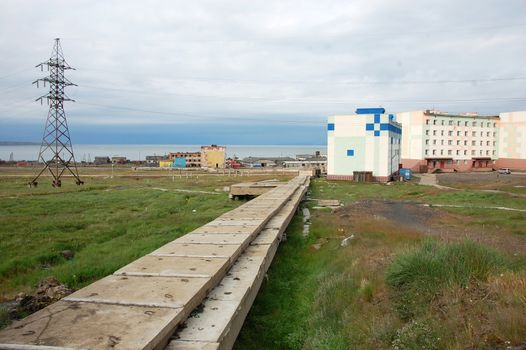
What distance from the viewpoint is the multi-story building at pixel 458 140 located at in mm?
80562

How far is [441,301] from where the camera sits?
4629mm

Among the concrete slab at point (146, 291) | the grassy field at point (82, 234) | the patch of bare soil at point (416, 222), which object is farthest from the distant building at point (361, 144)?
the concrete slab at point (146, 291)

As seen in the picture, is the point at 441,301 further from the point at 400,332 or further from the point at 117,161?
the point at 117,161

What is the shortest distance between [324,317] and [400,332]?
5.30 ft

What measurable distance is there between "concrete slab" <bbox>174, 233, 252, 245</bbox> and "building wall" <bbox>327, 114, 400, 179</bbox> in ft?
123

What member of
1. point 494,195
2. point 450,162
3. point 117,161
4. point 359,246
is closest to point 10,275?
point 359,246

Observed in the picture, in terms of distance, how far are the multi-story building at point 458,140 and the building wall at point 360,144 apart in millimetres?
38568

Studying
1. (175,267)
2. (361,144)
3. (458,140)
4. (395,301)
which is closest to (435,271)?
(395,301)

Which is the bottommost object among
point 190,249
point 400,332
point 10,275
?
point 10,275

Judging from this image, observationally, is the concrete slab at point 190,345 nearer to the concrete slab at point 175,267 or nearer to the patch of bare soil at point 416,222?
the concrete slab at point 175,267

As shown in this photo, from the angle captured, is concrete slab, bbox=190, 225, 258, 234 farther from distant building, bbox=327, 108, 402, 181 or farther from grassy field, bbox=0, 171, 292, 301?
distant building, bbox=327, 108, 402, 181

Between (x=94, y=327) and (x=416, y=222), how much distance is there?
49.6 feet

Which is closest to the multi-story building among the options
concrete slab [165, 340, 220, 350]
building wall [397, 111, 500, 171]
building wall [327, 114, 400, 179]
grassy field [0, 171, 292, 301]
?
building wall [397, 111, 500, 171]

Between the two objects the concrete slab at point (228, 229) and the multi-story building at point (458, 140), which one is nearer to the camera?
the concrete slab at point (228, 229)
